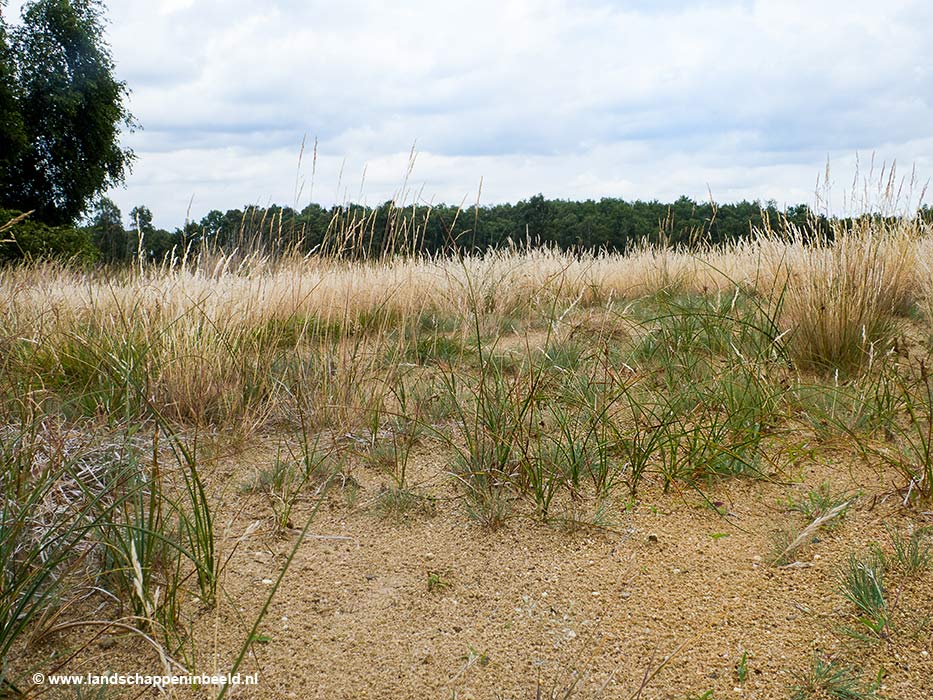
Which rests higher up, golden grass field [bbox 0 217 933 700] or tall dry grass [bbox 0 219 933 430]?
tall dry grass [bbox 0 219 933 430]

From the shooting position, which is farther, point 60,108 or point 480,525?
point 60,108

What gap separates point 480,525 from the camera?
2.23 meters

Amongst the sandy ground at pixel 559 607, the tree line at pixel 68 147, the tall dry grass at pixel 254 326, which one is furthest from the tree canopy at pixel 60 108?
the sandy ground at pixel 559 607

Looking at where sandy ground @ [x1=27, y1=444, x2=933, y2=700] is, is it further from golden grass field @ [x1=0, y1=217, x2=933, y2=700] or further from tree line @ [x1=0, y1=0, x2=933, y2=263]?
tree line @ [x1=0, y1=0, x2=933, y2=263]

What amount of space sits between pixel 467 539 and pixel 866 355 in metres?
2.45

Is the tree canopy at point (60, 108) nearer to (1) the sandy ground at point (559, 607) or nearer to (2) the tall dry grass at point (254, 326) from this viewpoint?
(2) the tall dry grass at point (254, 326)

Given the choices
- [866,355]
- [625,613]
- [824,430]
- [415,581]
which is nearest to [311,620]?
[415,581]

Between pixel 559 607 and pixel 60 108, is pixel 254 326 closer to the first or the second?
pixel 559 607

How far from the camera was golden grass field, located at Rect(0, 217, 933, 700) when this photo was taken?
1.64 metres

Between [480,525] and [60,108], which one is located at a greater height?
[60,108]

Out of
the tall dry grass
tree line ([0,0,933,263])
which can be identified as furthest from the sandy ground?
tree line ([0,0,933,263])

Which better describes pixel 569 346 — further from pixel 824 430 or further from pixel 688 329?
pixel 824 430

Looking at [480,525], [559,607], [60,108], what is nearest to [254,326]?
[480,525]

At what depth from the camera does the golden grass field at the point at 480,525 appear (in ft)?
5.38
